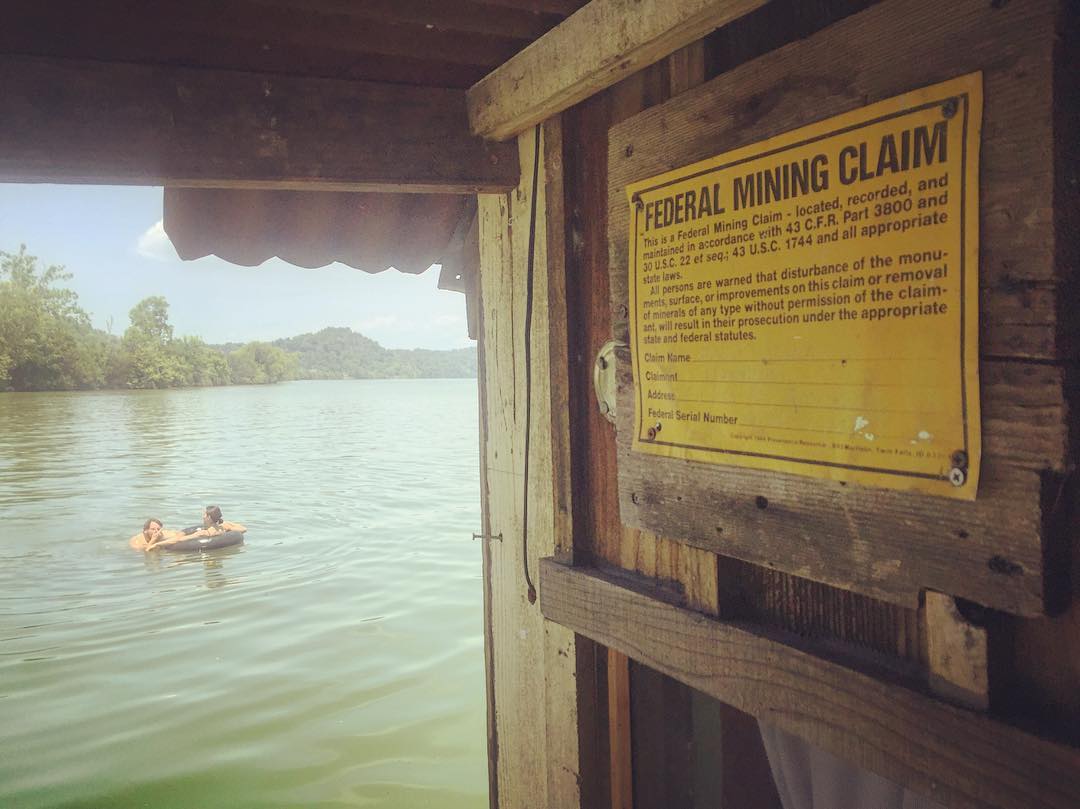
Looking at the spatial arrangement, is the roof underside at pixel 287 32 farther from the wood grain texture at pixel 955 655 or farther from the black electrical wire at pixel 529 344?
the wood grain texture at pixel 955 655

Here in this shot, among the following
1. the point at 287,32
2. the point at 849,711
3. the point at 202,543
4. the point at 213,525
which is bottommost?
the point at 202,543

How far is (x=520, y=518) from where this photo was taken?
2646 mm

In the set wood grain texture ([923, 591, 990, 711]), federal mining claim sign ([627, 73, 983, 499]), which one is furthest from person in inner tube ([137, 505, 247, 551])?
wood grain texture ([923, 591, 990, 711])

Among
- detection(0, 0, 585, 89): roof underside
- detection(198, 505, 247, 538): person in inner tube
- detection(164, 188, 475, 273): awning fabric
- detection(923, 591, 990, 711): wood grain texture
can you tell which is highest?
detection(0, 0, 585, 89): roof underside

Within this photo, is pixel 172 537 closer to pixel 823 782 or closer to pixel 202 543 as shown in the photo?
pixel 202 543

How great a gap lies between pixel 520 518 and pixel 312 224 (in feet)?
5.22

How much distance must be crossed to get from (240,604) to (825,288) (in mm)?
11607

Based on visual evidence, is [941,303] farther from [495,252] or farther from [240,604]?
[240,604]

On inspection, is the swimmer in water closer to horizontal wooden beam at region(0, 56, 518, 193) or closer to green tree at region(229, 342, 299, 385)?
horizontal wooden beam at region(0, 56, 518, 193)

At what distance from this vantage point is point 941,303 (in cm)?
124

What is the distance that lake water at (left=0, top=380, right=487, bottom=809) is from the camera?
577 cm

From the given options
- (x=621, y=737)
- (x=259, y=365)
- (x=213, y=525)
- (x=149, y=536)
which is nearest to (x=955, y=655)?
(x=621, y=737)

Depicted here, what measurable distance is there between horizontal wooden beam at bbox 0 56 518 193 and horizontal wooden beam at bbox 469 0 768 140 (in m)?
0.16

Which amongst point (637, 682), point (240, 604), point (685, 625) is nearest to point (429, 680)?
point (240, 604)
